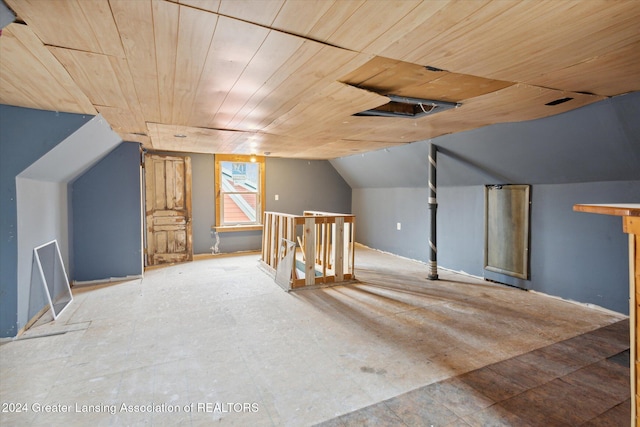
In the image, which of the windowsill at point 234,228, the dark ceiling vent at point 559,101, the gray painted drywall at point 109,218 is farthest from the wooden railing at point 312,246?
the dark ceiling vent at point 559,101

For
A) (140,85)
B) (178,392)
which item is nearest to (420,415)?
(178,392)

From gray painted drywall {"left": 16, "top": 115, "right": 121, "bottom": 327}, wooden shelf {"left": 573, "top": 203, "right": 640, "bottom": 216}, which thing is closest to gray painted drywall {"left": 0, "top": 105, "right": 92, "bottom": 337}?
gray painted drywall {"left": 16, "top": 115, "right": 121, "bottom": 327}

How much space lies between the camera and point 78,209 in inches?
166

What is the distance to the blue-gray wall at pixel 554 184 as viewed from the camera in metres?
2.89

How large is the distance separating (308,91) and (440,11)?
1183mm

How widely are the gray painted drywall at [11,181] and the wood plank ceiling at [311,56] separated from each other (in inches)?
5.9

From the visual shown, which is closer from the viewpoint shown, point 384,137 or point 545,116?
point 545,116

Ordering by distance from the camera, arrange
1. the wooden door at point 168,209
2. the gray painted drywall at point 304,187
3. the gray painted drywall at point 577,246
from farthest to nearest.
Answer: the gray painted drywall at point 304,187
the wooden door at point 168,209
the gray painted drywall at point 577,246

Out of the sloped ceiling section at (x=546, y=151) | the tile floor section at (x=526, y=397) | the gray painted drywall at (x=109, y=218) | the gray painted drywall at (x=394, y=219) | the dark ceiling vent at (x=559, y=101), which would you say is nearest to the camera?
the tile floor section at (x=526, y=397)

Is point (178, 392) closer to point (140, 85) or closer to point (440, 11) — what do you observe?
point (140, 85)

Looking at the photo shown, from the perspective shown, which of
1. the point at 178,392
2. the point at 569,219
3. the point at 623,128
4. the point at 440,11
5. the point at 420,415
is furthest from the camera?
the point at 569,219

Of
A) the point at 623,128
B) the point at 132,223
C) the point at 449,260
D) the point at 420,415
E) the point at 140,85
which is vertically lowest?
the point at 420,415

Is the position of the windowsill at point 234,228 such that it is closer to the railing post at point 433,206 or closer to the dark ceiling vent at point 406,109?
the railing post at point 433,206

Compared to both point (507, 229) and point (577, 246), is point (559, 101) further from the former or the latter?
point (507, 229)
